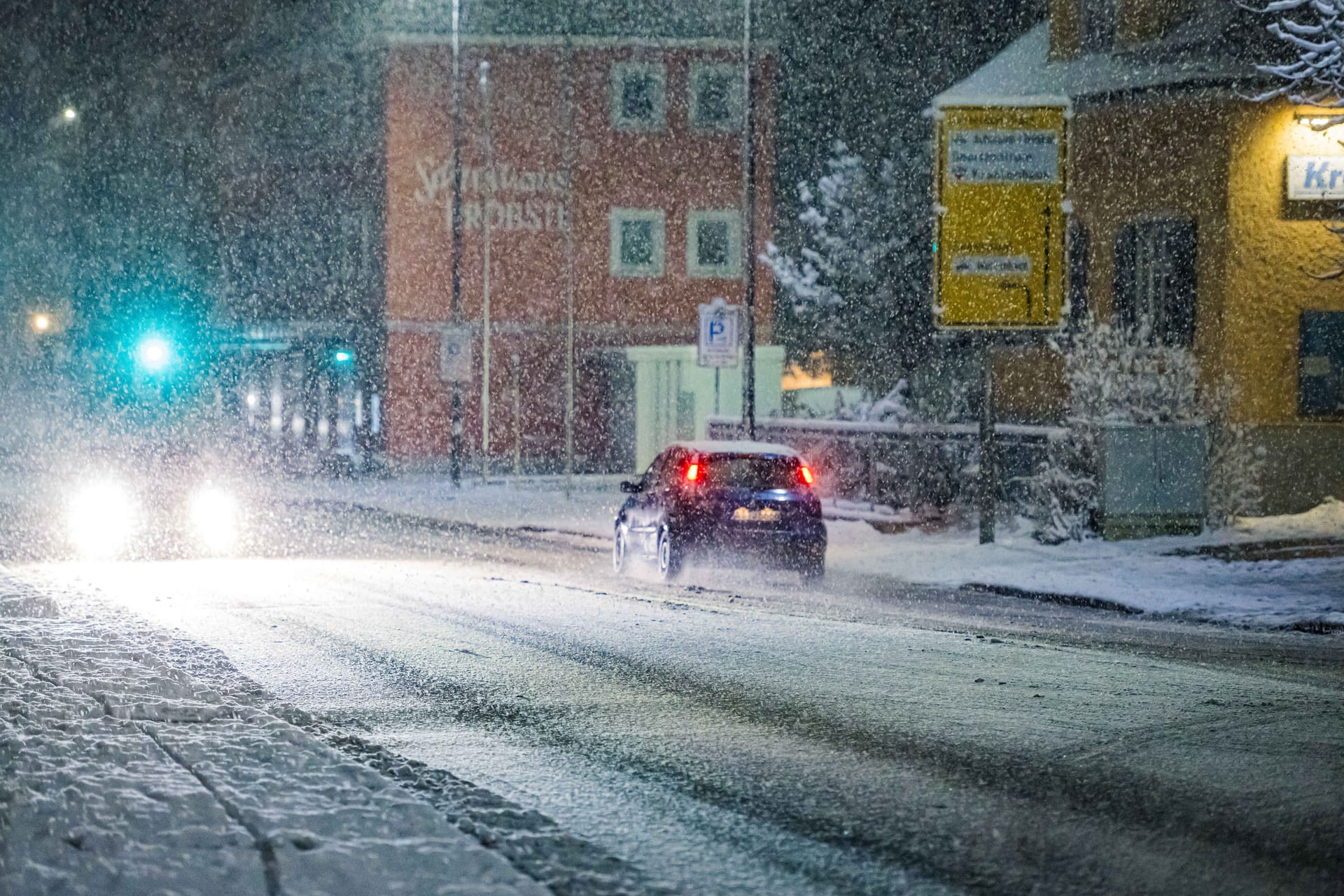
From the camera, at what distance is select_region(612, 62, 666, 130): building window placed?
44406 mm

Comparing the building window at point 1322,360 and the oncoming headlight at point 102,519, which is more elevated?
the building window at point 1322,360

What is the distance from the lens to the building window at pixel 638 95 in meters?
44.4

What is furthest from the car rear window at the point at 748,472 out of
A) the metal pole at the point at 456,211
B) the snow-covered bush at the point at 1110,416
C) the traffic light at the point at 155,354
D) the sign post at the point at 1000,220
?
the traffic light at the point at 155,354

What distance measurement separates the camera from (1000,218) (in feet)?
64.1

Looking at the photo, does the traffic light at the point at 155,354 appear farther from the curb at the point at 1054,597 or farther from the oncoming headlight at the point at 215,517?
the curb at the point at 1054,597

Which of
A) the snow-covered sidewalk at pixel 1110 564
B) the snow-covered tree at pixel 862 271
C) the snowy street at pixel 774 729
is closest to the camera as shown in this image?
the snowy street at pixel 774 729

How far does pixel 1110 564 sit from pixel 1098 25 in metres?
13.5

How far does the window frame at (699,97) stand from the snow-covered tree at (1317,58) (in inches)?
872

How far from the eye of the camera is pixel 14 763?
22.4 ft

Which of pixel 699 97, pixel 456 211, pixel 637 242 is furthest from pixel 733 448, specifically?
pixel 699 97

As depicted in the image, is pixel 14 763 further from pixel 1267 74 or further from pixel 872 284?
pixel 872 284

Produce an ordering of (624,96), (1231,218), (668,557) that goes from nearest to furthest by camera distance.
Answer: (668,557)
(1231,218)
(624,96)

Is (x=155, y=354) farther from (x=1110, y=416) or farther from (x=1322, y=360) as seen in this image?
(x=1110, y=416)

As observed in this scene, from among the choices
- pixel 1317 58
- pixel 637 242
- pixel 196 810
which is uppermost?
pixel 1317 58
